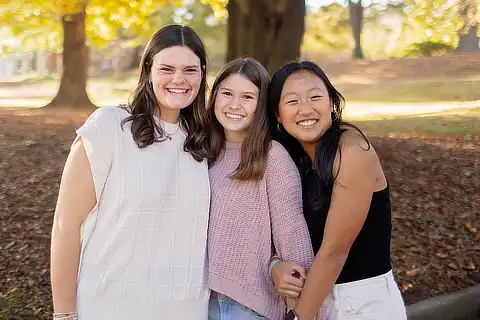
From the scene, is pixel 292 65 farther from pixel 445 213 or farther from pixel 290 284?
pixel 445 213

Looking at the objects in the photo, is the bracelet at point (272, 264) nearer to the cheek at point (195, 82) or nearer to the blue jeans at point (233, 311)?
the blue jeans at point (233, 311)

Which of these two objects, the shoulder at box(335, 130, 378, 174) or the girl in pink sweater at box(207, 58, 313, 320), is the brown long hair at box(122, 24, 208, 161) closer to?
the girl in pink sweater at box(207, 58, 313, 320)

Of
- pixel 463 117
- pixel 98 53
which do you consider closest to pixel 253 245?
pixel 463 117

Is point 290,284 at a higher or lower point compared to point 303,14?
lower

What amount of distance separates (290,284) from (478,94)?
20355 millimetres

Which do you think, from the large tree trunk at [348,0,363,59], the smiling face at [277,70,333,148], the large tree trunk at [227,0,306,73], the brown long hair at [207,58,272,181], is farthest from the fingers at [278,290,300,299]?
the large tree trunk at [348,0,363,59]

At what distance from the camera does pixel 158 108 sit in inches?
121

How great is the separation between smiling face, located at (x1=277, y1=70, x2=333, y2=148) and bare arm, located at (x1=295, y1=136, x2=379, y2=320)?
211mm

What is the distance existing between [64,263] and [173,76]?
3.20ft

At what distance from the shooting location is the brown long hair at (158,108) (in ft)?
9.60

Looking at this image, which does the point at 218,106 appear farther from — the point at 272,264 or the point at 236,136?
A: the point at 272,264

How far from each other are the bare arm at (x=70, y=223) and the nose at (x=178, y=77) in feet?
1.72

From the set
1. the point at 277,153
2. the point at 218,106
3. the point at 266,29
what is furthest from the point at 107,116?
the point at 266,29

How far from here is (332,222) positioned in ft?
9.21
